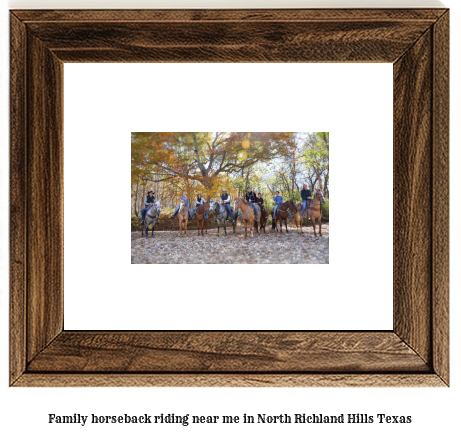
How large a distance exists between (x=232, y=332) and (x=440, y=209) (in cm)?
72

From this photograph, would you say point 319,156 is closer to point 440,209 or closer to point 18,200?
point 440,209

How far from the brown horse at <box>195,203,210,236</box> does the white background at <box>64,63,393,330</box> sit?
0.12m

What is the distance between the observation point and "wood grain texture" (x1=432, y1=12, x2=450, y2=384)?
1.34 meters

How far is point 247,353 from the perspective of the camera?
1334mm

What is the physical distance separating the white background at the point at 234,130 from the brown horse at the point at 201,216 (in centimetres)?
12

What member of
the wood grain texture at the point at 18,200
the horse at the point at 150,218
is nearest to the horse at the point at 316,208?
the horse at the point at 150,218

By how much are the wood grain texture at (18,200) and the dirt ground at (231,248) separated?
1.10 ft

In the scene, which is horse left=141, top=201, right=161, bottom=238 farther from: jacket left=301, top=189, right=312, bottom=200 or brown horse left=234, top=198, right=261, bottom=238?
jacket left=301, top=189, right=312, bottom=200

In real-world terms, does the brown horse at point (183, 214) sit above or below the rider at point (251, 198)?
below

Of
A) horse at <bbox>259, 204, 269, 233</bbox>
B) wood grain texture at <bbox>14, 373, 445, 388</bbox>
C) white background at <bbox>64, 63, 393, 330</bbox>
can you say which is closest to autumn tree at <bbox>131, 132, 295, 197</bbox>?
white background at <bbox>64, 63, 393, 330</bbox>

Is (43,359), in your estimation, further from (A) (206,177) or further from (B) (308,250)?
(B) (308,250)
